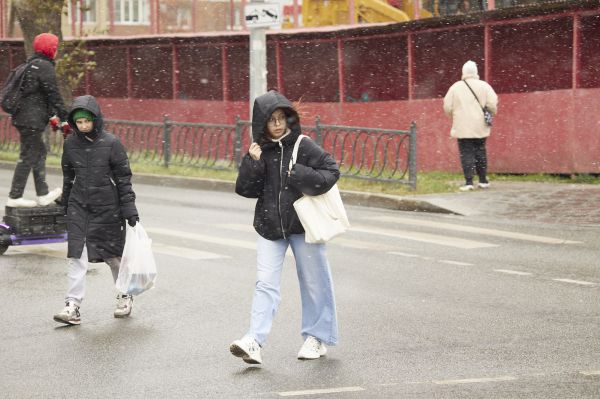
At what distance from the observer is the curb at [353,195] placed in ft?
55.8

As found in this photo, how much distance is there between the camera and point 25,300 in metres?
10.1

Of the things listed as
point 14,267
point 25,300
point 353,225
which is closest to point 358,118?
point 353,225

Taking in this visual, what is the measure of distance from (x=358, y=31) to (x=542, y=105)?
15.9 ft

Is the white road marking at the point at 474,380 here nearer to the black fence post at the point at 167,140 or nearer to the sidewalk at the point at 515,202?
the sidewalk at the point at 515,202

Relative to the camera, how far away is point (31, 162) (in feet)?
41.2

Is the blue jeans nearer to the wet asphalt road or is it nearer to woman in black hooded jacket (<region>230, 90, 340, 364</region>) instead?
woman in black hooded jacket (<region>230, 90, 340, 364</region>)

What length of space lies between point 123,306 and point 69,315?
494mm

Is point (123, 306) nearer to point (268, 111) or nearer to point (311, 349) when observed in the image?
point (311, 349)

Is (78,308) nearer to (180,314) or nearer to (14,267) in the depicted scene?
(180,314)

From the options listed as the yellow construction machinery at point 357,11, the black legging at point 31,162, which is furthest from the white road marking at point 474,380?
the yellow construction machinery at point 357,11

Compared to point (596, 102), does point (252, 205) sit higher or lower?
lower

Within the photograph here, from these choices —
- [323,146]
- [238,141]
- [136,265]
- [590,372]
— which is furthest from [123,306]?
[238,141]

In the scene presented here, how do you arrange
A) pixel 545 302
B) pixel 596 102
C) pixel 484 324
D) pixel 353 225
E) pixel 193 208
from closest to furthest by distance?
1. pixel 484 324
2. pixel 545 302
3. pixel 353 225
4. pixel 193 208
5. pixel 596 102

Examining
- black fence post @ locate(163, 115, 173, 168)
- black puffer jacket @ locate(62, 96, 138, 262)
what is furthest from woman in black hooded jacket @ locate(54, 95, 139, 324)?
black fence post @ locate(163, 115, 173, 168)
